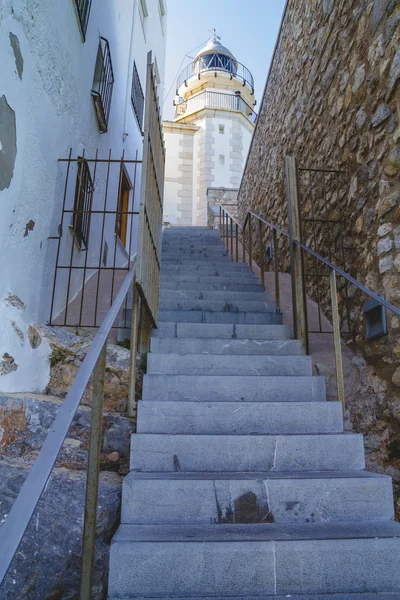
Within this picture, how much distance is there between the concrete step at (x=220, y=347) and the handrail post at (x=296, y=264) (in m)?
0.14

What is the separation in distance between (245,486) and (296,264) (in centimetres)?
192

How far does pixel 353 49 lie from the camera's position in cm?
367

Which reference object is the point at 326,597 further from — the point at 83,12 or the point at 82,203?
the point at 83,12

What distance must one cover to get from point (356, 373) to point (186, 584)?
2.07 metres

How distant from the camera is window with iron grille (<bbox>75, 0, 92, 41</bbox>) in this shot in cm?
389

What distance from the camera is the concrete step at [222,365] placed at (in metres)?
2.91

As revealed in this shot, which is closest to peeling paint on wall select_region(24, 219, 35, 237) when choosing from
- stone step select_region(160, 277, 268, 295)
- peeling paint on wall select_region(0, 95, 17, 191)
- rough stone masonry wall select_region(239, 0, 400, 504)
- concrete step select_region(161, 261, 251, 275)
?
peeling paint on wall select_region(0, 95, 17, 191)

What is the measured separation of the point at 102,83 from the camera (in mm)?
5008

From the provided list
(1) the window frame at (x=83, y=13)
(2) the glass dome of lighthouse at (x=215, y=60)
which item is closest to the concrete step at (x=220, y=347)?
(1) the window frame at (x=83, y=13)

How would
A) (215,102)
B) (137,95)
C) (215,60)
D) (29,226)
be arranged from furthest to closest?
(215,60) → (215,102) → (137,95) → (29,226)

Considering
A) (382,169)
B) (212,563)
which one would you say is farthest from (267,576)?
(382,169)

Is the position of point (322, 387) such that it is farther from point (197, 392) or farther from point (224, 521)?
point (224, 521)

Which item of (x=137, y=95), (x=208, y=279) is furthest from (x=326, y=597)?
(x=137, y=95)

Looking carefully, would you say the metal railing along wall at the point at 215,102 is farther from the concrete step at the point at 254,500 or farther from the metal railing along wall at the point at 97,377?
the concrete step at the point at 254,500
